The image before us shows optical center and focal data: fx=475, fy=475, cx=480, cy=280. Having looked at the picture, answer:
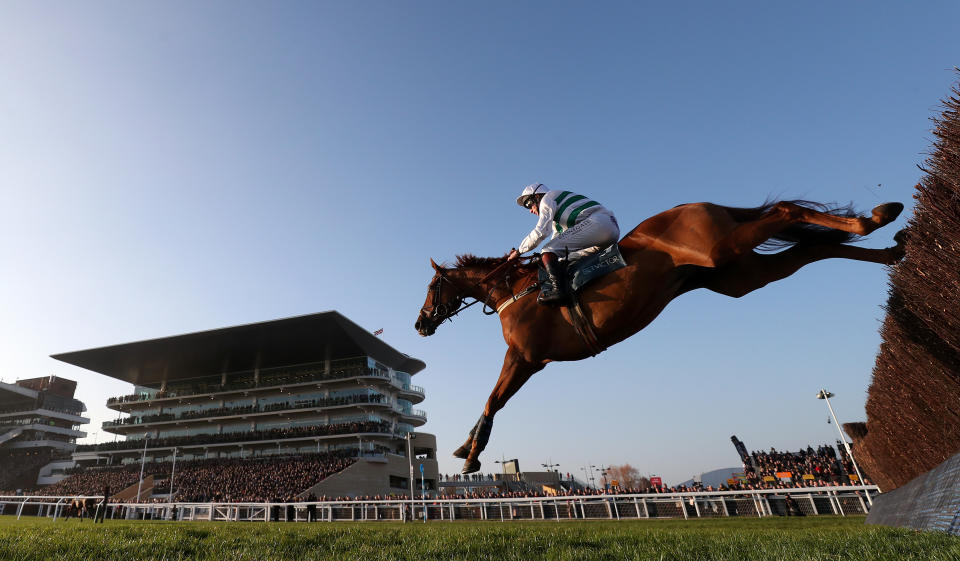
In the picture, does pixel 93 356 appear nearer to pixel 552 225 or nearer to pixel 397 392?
pixel 397 392

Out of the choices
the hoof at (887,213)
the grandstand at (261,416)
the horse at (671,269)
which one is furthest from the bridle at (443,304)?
the grandstand at (261,416)

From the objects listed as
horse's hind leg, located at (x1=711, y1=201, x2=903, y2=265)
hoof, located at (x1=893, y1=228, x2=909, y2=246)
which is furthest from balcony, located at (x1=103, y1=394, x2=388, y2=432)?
hoof, located at (x1=893, y1=228, x2=909, y2=246)

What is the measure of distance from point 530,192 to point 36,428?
9652cm

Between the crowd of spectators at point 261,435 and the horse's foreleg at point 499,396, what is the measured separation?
45075 millimetres

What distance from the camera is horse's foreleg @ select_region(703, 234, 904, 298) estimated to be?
3.68m

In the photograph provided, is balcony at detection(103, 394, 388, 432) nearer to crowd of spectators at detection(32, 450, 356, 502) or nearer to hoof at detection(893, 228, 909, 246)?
crowd of spectators at detection(32, 450, 356, 502)

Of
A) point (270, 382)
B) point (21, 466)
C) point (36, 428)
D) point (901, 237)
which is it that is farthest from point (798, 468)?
point (36, 428)

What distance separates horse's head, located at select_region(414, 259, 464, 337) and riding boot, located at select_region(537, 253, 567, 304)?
131 centimetres

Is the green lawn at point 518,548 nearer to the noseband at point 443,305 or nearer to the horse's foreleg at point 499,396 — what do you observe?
the horse's foreleg at point 499,396

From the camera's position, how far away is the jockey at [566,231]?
4.41 metres

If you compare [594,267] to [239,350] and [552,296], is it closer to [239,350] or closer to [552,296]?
[552,296]

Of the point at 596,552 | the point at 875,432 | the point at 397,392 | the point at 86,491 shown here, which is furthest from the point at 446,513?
the point at 86,491

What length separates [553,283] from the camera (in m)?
4.35

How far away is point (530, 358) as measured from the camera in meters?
4.38
